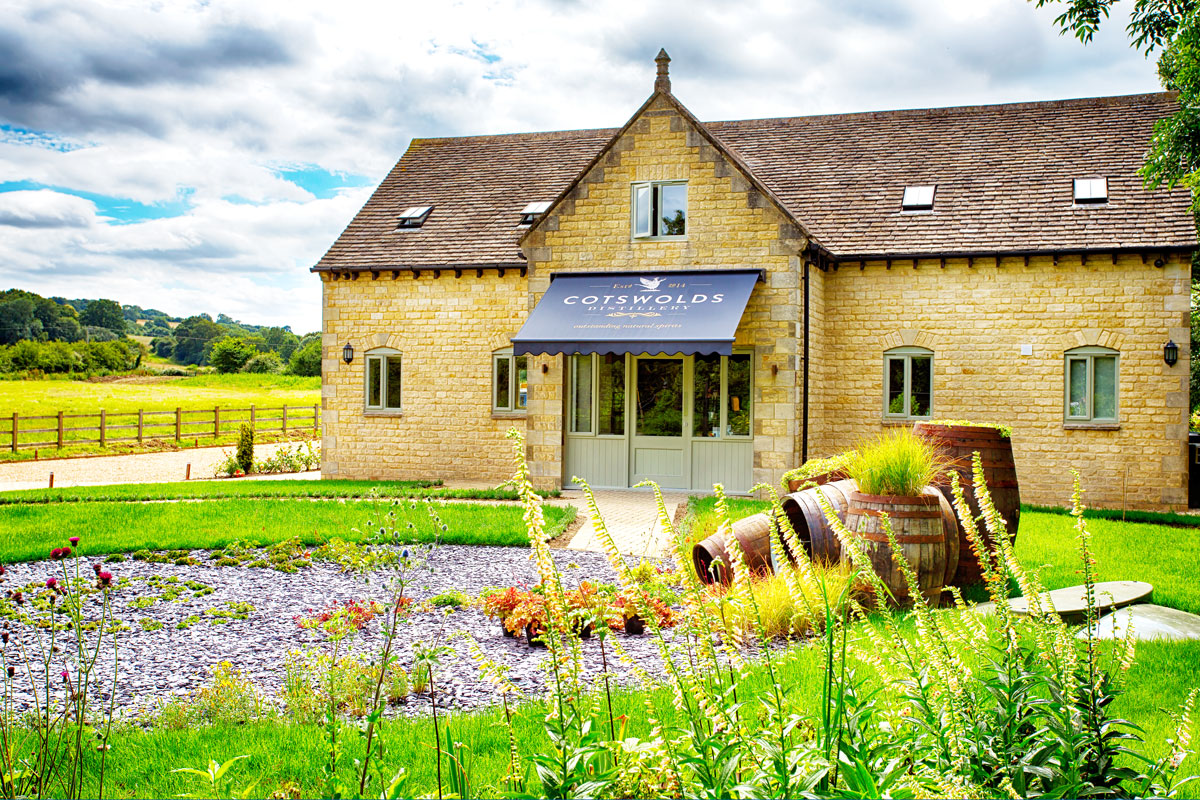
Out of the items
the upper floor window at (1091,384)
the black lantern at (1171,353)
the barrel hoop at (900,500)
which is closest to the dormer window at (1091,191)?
the upper floor window at (1091,384)

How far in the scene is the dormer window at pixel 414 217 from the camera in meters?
20.7

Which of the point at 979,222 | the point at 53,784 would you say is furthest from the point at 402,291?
the point at 53,784

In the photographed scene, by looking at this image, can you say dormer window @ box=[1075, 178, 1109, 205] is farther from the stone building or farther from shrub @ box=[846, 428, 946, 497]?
shrub @ box=[846, 428, 946, 497]

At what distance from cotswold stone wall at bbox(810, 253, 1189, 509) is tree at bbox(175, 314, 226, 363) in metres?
94.9

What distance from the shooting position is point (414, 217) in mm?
20688

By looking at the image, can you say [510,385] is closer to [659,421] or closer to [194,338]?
[659,421]

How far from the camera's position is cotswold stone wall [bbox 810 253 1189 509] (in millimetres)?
15859

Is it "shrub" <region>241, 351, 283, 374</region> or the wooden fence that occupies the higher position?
"shrub" <region>241, 351, 283, 374</region>

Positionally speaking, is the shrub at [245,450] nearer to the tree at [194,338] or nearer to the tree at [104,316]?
the tree at [194,338]

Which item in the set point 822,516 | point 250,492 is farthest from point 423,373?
→ point 822,516

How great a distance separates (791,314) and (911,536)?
27.6 feet

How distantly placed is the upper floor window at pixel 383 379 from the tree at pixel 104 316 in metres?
91.3

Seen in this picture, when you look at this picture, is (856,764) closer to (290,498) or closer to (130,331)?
(290,498)

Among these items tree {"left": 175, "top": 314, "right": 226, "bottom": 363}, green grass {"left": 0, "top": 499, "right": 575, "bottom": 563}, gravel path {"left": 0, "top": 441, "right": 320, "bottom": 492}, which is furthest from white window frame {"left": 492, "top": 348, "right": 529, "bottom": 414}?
tree {"left": 175, "top": 314, "right": 226, "bottom": 363}
